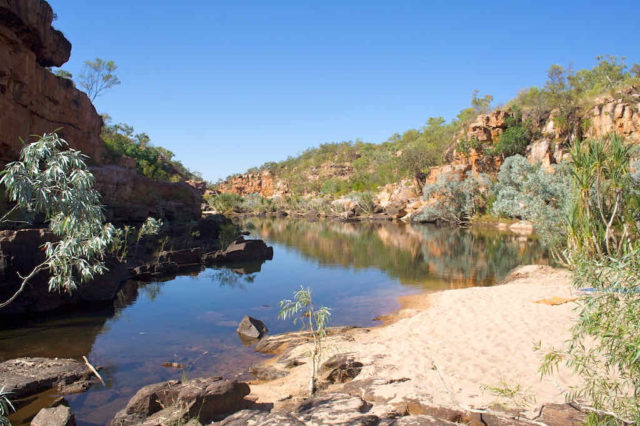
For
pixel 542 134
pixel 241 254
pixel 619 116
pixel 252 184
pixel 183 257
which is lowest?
pixel 241 254

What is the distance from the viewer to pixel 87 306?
1185 centimetres

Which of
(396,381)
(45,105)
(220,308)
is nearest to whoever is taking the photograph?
(396,381)

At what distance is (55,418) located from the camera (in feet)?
17.3

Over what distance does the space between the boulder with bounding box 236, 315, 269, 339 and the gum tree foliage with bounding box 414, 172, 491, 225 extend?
32.1 meters

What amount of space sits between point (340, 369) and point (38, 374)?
474 centimetres

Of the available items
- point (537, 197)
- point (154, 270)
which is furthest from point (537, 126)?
point (154, 270)

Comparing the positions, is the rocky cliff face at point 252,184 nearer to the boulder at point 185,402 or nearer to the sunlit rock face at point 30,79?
the sunlit rock face at point 30,79

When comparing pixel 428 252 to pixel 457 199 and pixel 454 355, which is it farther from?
pixel 457 199

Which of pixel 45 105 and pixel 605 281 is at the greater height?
pixel 45 105

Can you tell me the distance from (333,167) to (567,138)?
50.7m

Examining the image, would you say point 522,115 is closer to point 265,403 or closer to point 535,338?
point 535,338

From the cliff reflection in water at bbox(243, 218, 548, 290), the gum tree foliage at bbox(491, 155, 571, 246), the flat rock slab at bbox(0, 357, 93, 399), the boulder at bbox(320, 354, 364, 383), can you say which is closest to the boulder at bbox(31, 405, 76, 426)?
the flat rock slab at bbox(0, 357, 93, 399)

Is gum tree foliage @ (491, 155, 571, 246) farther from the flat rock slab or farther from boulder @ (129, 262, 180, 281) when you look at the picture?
boulder @ (129, 262, 180, 281)

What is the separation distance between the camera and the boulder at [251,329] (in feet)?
31.3
